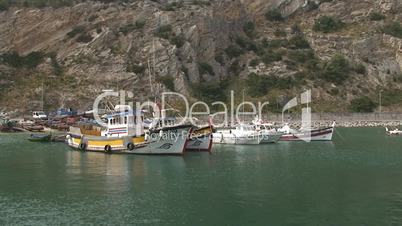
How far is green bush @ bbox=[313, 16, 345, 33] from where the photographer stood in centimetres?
16800

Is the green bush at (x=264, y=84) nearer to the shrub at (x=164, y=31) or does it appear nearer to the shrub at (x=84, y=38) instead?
the shrub at (x=164, y=31)

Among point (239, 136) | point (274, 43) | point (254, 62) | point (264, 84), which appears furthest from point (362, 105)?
point (239, 136)

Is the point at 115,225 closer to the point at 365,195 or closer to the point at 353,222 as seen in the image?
the point at 353,222

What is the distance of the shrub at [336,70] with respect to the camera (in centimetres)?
14788

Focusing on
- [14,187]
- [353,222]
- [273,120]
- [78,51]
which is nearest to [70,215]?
[14,187]

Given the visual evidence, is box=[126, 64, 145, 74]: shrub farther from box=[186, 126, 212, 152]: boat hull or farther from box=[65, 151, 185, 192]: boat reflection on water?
box=[186, 126, 212, 152]: boat hull

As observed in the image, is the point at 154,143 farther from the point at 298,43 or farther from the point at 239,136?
the point at 298,43

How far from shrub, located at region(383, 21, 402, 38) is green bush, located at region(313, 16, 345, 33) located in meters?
11.7

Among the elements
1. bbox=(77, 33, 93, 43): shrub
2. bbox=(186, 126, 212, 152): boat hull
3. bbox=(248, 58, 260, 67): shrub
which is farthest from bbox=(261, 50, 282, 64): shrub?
bbox=(186, 126, 212, 152): boat hull

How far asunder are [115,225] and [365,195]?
18.9 metres

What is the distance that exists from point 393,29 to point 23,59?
9698cm

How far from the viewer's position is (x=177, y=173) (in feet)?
183

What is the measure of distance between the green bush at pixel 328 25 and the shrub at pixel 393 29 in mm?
11695

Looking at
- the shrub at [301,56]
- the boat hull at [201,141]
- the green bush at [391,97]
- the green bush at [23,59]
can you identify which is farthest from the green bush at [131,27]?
the boat hull at [201,141]
